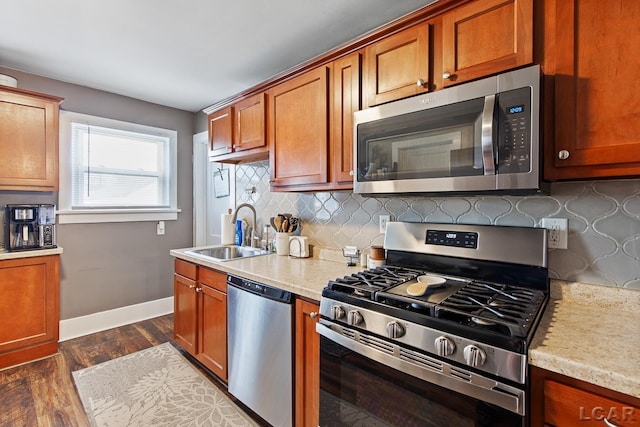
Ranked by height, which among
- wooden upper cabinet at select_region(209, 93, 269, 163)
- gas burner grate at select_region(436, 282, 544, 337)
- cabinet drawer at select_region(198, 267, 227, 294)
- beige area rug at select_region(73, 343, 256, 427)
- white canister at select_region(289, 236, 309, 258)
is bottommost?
beige area rug at select_region(73, 343, 256, 427)

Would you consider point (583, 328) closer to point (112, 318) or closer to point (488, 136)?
point (488, 136)

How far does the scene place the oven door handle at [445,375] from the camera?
915 mm

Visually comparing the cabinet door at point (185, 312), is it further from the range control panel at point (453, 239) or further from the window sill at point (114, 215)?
the range control panel at point (453, 239)

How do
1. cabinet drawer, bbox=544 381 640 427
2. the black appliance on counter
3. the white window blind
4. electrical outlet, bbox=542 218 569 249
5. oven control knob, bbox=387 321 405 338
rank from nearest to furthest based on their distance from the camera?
cabinet drawer, bbox=544 381 640 427 → oven control knob, bbox=387 321 405 338 → electrical outlet, bbox=542 218 569 249 → the black appliance on counter → the white window blind

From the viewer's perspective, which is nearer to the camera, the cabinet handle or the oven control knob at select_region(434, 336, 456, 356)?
the oven control knob at select_region(434, 336, 456, 356)

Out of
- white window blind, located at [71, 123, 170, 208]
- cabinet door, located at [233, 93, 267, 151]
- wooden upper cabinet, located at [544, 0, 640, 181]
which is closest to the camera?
wooden upper cabinet, located at [544, 0, 640, 181]

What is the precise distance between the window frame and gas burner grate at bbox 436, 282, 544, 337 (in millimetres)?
3402

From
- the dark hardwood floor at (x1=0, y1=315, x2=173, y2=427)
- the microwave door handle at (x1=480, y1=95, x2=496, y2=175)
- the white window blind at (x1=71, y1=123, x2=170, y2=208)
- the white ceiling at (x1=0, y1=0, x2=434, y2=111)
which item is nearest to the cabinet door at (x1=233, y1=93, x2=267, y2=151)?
the white ceiling at (x1=0, y1=0, x2=434, y2=111)

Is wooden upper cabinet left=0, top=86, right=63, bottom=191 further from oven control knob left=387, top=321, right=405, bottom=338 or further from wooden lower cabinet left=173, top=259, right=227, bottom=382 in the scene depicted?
oven control knob left=387, top=321, right=405, bottom=338

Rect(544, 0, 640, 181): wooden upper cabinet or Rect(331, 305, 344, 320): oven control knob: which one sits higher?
Rect(544, 0, 640, 181): wooden upper cabinet

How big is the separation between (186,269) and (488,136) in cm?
225

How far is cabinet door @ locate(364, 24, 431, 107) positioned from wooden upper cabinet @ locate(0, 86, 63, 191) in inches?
107

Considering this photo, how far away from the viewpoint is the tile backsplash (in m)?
1.25

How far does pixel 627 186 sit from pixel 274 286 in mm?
1610
